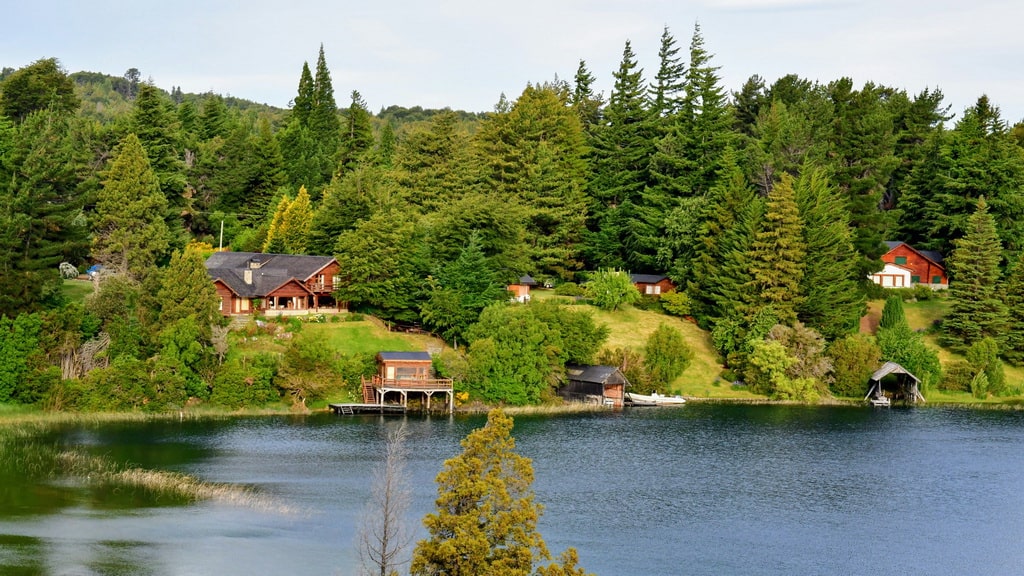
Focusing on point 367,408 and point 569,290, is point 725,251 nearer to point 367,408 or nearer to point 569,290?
point 569,290

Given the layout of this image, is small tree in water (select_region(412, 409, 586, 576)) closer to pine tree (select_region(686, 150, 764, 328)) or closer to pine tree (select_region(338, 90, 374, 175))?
pine tree (select_region(686, 150, 764, 328))

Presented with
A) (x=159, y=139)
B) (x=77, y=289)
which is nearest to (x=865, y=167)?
(x=159, y=139)

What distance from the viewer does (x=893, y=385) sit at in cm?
8400

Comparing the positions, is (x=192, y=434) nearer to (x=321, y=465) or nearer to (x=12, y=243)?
(x=321, y=465)

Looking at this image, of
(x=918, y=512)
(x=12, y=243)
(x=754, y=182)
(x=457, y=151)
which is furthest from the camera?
(x=457, y=151)

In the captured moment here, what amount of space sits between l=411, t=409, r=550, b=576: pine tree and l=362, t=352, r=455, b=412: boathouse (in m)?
41.0

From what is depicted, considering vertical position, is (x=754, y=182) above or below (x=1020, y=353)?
above

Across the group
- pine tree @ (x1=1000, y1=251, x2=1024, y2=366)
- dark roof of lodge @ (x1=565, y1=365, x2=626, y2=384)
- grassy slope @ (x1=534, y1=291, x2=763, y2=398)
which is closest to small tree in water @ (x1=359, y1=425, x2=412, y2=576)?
dark roof of lodge @ (x1=565, y1=365, x2=626, y2=384)

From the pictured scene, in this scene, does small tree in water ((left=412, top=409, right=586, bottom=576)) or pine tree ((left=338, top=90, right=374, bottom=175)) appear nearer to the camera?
small tree in water ((left=412, top=409, right=586, bottom=576))

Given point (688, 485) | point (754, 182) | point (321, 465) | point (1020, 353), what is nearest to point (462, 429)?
point (321, 465)

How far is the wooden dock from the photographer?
7050 cm

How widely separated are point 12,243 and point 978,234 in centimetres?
7163

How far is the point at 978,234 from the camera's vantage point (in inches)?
3561

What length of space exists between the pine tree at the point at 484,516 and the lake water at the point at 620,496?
27.2 feet
